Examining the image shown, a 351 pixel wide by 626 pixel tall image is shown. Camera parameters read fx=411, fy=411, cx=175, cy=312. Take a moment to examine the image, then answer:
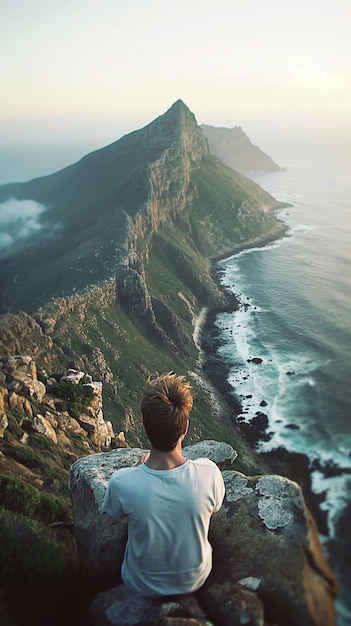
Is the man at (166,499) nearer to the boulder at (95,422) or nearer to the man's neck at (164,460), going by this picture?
the man's neck at (164,460)

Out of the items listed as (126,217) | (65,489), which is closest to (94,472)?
(65,489)

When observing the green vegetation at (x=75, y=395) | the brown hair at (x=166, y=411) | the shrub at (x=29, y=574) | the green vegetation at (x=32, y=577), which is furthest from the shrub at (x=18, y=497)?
the green vegetation at (x=75, y=395)

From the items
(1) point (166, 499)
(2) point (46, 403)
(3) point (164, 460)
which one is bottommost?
(2) point (46, 403)

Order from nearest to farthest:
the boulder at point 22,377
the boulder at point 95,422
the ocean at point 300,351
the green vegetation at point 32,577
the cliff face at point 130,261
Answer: the green vegetation at point 32,577 → the boulder at point 22,377 → the boulder at point 95,422 → the ocean at point 300,351 → the cliff face at point 130,261

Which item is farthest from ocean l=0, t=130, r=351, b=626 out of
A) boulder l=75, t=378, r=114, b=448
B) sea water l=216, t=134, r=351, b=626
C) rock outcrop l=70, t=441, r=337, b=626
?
boulder l=75, t=378, r=114, b=448

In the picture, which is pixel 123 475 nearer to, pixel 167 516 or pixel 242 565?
pixel 167 516

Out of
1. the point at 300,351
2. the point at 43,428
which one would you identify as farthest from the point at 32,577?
the point at 300,351
